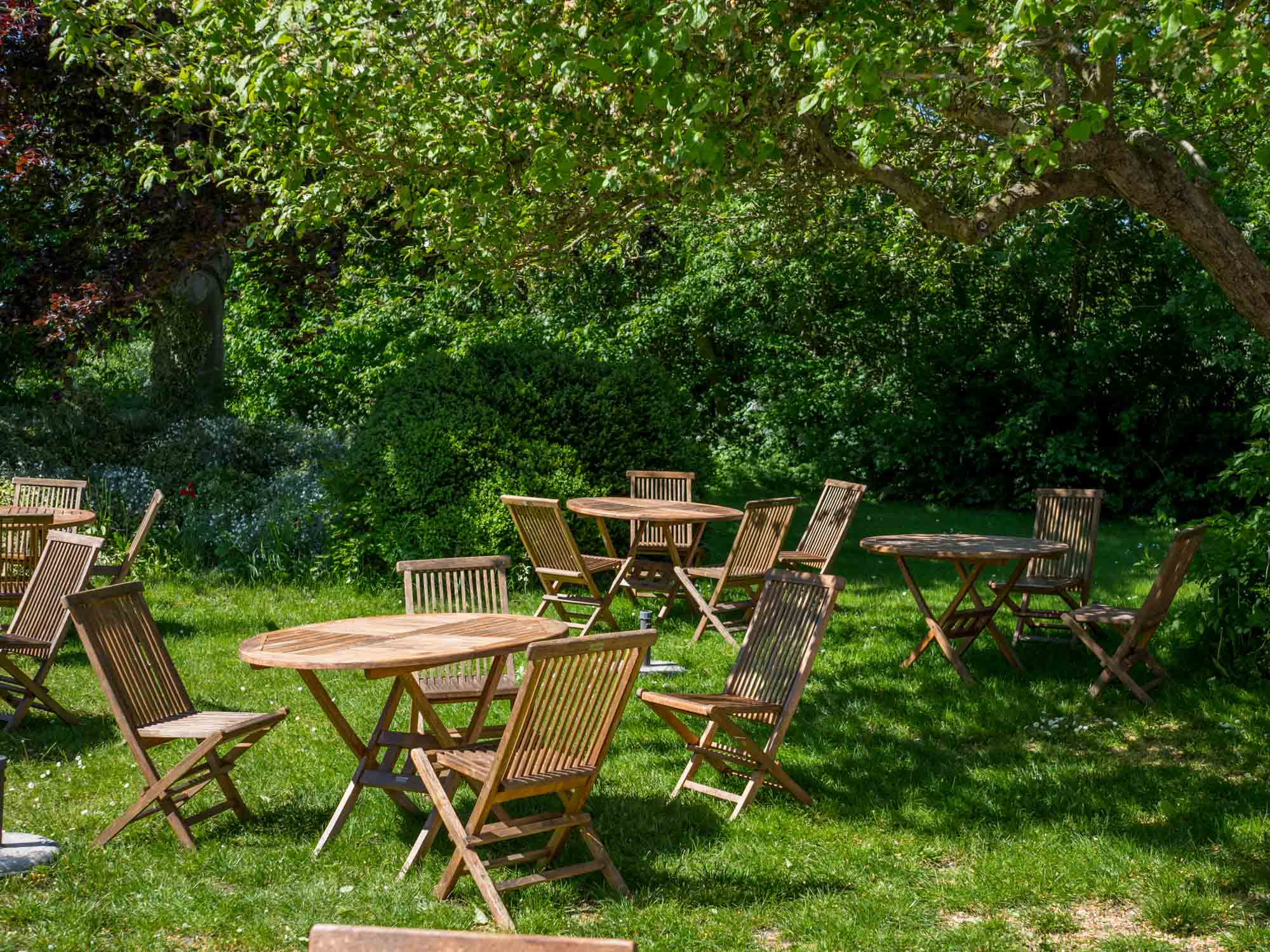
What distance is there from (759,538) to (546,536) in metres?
1.56

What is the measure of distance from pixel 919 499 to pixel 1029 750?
431 inches

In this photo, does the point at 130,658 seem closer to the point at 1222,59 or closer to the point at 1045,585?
the point at 1222,59

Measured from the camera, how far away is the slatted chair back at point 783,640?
231 inches

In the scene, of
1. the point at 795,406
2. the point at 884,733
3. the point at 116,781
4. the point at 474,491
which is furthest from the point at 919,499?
the point at 116,781

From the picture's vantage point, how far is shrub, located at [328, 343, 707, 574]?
1102 cm

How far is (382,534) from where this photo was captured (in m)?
11.1

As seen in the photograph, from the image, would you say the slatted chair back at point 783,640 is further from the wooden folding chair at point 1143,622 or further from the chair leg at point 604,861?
the wooden folding chair at point 1143,622

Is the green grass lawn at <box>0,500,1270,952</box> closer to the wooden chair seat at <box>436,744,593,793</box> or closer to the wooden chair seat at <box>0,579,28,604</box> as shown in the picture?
the wooden chair seat at <box>436,744,593,793</box>

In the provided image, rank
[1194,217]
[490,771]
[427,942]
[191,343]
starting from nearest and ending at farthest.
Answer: [427,942] → [490,771] → [1194,217] → [191,343]

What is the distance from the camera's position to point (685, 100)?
20.8 ft

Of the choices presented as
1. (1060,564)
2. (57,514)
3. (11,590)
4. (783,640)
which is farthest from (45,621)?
(1060,564)

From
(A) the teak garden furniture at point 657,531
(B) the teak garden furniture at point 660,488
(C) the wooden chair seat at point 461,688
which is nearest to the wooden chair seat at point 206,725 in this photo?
(C) the wooden chair seat at point 461,688

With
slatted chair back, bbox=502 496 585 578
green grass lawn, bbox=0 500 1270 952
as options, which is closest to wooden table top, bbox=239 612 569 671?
green grass lawn, bbox=0 500 1270 952

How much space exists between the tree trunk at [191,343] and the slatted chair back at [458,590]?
9468mm
